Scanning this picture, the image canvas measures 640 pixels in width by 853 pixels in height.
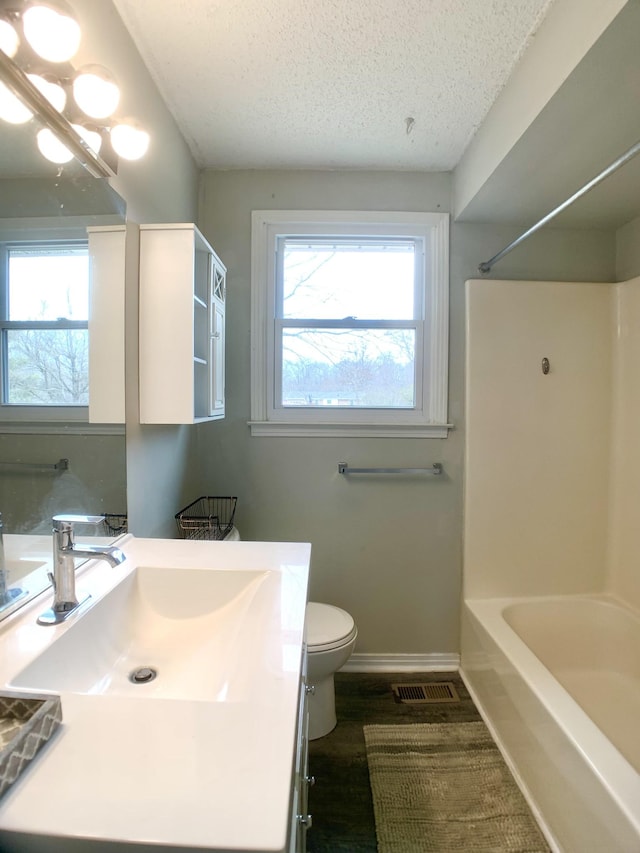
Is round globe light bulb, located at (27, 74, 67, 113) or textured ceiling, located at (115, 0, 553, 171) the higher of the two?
textured ceiling, located at (115, 0, 553, 171)

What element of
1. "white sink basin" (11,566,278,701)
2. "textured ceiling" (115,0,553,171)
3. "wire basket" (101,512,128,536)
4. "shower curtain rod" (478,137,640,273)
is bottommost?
"white sink basin" (11,566,278,701)

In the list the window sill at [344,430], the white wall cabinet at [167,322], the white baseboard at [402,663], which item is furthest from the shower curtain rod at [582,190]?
the white baseboard at [402,663]

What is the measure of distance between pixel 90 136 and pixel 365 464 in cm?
153

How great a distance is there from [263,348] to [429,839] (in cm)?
186

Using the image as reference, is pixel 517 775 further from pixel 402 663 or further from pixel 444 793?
pixel 402 663

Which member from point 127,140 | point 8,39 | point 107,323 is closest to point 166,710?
point 107,323

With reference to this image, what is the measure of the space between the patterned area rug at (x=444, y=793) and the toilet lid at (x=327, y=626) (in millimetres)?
423

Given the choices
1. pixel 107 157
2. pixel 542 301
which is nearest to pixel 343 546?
pixel 542 301

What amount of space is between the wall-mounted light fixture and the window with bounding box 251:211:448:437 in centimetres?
96

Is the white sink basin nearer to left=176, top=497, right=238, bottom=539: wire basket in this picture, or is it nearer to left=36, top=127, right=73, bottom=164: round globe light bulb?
left=176, top=497, right=238, bottom=539: wire basket

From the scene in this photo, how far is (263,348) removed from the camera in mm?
1946

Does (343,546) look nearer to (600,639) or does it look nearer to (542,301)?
(600,639)

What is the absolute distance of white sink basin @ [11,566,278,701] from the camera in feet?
2.46

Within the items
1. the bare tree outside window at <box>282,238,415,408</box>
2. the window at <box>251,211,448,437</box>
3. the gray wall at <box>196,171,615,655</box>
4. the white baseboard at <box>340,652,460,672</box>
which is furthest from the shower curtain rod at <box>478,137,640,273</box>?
the white baseboard at <box>340,652,460,672</box>
